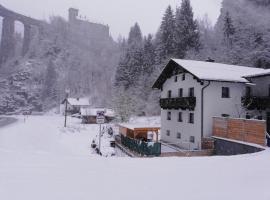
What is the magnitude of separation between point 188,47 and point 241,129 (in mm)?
43666

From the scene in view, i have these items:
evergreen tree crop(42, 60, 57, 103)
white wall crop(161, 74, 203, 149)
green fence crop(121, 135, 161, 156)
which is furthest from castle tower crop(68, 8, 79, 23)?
green fence crop(121, 135, 161, 156)

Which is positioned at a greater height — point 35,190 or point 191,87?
point 191,87

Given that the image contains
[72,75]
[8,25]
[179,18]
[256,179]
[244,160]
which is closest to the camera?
[256,179]

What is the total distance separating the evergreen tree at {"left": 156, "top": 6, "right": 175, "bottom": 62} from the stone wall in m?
41.3

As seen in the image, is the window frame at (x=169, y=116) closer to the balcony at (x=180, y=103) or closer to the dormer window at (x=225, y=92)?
the balcony at (x=180, y=103)

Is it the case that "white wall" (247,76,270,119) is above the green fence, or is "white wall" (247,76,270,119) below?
above

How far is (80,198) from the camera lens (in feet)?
21.3

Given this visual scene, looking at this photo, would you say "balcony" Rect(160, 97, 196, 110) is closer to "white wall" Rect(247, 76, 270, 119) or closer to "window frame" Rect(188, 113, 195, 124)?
"window frame" Rect(188, 113, 195, 124)

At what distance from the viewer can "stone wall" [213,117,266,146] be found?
63.0ft

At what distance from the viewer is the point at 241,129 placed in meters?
21.1

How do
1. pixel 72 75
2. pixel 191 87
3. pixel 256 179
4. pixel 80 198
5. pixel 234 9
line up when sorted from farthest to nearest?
pixel 72 75 < pixel 234 9 < pixel 191 87 < pixel 256 179 < pixel 80 198

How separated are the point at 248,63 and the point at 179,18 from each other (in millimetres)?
20037

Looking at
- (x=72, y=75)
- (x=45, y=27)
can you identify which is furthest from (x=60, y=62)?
(x=45, y=27)

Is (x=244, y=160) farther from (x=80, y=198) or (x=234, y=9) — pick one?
(x=234, y=9)
